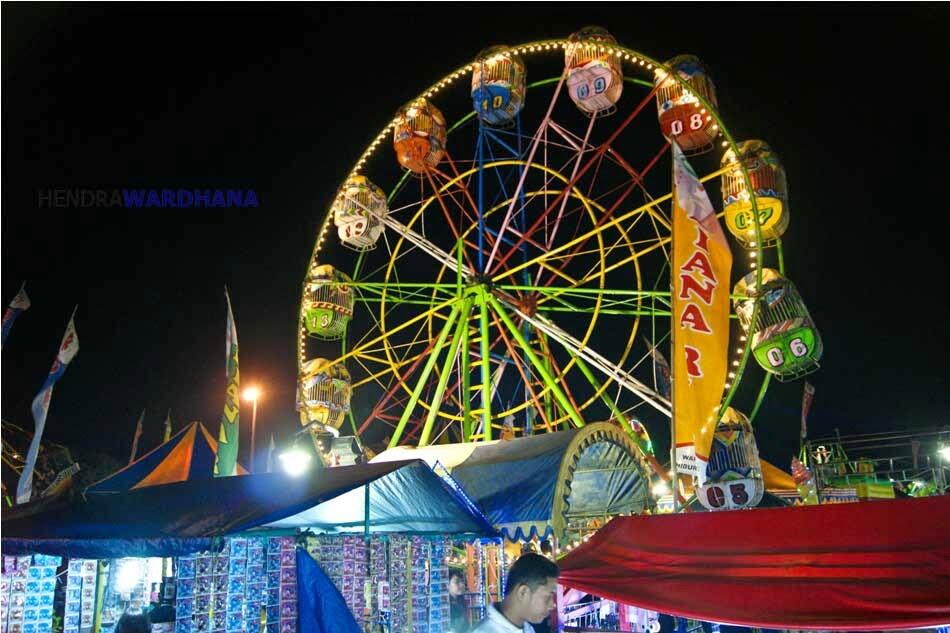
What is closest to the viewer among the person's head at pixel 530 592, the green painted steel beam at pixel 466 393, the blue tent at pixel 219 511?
the person's head at pixel 530 592

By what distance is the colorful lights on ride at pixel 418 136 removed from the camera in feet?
49.5

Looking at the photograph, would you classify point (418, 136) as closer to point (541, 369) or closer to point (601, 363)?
point (541, 369)

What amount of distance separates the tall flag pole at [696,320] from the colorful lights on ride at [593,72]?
17.9 ft

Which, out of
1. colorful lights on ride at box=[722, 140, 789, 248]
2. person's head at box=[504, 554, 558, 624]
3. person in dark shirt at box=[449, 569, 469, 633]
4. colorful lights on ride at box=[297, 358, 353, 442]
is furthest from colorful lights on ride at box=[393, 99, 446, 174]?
person's head at box=[504, 554, 558, 624]

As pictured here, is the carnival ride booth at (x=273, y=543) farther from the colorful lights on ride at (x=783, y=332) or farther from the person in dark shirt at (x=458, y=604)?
the colorful lights on ride at (x=783, y=332)

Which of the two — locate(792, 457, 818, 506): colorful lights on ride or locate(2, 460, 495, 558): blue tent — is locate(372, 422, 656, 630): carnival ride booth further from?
locate(792, 457, 818, 506): colorful lights on ride

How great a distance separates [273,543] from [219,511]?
1.77 ft

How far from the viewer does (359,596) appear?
662 centimetres

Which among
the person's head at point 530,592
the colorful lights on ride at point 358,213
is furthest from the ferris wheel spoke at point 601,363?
the person's head at point 530,592

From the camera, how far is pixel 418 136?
15.1m

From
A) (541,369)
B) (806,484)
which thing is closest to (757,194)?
(541,369)

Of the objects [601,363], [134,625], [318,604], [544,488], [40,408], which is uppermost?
[601,363]

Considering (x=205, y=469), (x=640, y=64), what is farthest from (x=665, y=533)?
(x=640, y=64)

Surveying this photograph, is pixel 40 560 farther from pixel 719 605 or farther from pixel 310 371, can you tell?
pixel 310 371
